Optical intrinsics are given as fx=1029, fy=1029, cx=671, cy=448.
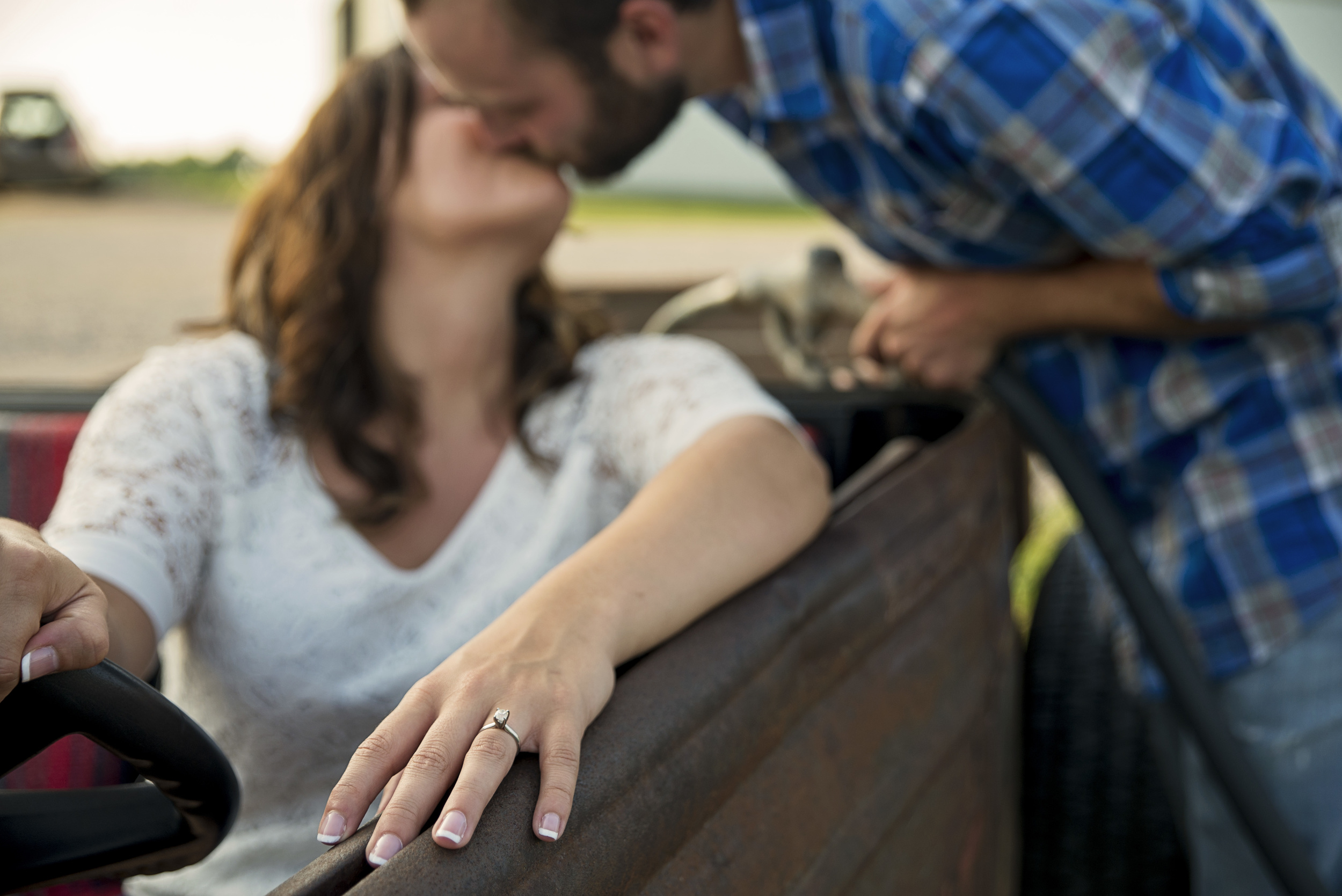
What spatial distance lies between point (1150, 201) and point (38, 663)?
117cm

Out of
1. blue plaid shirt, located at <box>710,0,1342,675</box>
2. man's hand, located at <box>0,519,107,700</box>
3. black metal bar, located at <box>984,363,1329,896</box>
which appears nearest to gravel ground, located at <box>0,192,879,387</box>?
blue plaid shirt, located at <box>710,0,1342,675</box>

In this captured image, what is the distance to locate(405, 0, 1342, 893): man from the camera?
3.85 feet

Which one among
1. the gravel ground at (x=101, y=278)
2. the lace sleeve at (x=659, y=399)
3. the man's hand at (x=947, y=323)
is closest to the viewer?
the lace sleeve at (x=659, y=399)

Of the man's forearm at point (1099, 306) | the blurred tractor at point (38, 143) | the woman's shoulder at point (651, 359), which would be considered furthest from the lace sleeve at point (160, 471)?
the blurred tractor at point (38, 143)

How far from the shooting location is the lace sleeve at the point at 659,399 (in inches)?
43.3

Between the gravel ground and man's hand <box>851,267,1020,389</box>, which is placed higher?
man's hand <box>851,267,1020,389</box>

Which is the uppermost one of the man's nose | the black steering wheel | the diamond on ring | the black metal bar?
the man's nose

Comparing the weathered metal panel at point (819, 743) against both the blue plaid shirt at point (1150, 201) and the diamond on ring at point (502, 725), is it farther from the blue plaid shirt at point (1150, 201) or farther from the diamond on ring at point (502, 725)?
the blue plaid shirt at point (1150, 201)

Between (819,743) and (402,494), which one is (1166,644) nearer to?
(819,743)

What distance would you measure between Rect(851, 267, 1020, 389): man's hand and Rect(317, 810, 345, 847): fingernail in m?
1.16

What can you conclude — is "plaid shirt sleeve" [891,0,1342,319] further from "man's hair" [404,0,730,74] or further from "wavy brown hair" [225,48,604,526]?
"wavy brown hair" [225,48,604,526]

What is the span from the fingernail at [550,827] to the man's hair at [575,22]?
1.20m

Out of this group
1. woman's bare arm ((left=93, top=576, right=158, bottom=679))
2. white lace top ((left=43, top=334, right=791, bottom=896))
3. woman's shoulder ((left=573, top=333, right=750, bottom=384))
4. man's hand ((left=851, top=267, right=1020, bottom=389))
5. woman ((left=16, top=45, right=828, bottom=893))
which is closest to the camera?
woman ((left=16, top=45, right=828, bottom=893))

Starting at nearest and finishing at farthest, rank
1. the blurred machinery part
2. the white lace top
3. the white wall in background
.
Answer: the white lace top
the blurred machinery part
the white wall in background
